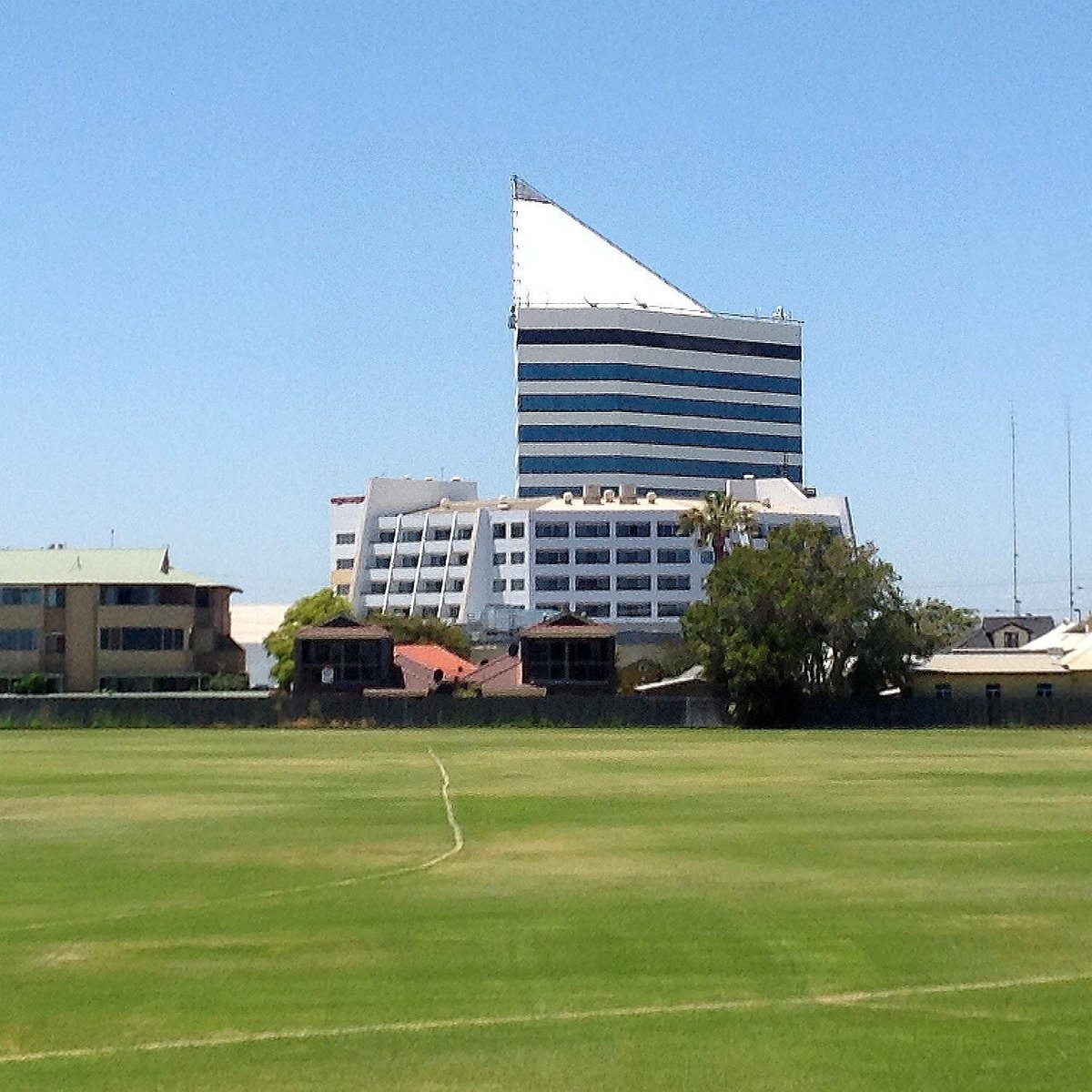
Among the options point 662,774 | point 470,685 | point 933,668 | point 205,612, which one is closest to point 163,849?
point 662,774

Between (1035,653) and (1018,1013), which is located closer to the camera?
(1018,1013)

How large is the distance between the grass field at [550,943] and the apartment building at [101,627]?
102074 mm

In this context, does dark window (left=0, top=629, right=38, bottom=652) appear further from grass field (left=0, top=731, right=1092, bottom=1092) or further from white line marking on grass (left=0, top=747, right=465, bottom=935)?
white line marking on grass (left=0, top=747, right=465, bottom=935)

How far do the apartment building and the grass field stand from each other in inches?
4019

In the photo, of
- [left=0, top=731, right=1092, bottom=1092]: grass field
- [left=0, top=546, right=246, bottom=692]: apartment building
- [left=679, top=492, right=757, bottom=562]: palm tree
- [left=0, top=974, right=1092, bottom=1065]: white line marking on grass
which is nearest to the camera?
[left=0, top=731, right=1092, bottom=1092]: grass field

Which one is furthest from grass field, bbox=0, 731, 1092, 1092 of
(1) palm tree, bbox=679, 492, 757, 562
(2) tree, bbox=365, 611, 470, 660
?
(2) tree, bbox=365, 611, 470, 660

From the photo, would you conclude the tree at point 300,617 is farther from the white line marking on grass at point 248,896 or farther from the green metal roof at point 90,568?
the white line marking on grass at point 248,896

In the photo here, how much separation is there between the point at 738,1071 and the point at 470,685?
12011cm

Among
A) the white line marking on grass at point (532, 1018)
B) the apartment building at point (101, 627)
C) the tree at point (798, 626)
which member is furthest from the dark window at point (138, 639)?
the white line marking on grass at point (532, 1018)

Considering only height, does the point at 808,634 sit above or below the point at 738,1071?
above

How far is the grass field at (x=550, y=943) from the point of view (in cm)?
1550

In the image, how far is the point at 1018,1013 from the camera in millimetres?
17203

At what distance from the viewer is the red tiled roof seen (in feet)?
452

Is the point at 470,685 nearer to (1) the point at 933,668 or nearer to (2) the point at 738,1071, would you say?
(1) the point at 933,668
